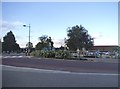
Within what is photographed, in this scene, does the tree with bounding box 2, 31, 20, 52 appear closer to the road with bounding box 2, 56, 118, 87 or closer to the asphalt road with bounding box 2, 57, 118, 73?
the asphalt road with bounding box 2, 57, 118, 73

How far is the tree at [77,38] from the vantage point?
75.5 meters

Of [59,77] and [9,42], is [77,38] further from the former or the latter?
[59,77]

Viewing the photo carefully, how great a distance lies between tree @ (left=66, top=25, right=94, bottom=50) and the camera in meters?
75.5

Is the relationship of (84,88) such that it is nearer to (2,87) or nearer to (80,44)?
(2,87)

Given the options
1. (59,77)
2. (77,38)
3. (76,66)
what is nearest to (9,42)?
(77,38)

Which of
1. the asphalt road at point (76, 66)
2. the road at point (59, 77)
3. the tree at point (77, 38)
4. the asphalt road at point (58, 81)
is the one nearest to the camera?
the asphalt road at point (58, 81)

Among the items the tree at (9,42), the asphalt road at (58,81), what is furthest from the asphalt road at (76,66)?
the tree at (9,42)

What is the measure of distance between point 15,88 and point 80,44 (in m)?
64.3

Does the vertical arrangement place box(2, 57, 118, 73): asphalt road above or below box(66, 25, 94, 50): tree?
below

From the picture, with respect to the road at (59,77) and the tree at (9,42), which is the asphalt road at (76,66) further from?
the tree at (9,42)

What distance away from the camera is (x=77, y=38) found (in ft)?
248

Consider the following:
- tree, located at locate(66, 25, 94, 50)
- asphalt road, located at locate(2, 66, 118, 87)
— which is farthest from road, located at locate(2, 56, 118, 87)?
tree, located at locate(66, 25, 94, 50)

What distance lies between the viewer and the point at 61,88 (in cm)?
1205

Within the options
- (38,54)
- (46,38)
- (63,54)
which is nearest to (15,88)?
(63,54)
